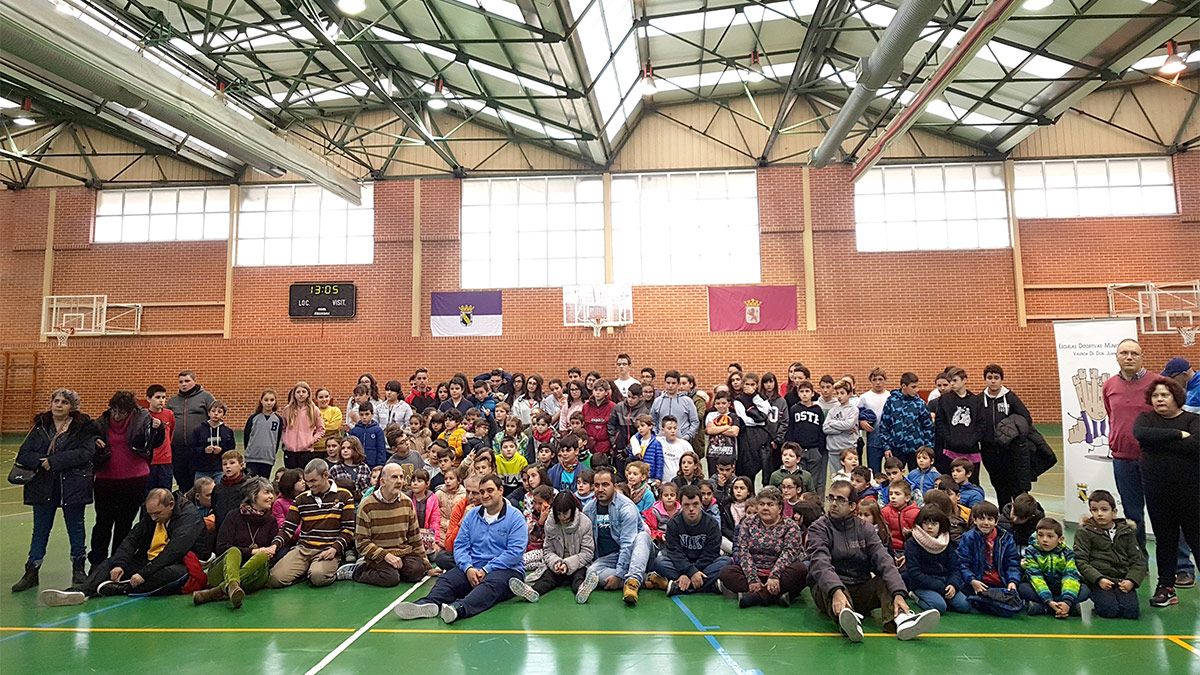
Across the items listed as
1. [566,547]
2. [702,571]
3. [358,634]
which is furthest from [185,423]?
[702,571]

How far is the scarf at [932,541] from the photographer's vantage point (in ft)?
15.2

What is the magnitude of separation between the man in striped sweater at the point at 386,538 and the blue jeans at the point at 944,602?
13.2 ft

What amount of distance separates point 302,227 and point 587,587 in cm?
1305

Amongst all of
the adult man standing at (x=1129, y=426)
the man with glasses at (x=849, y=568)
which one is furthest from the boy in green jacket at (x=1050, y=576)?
the man with glasses at (x=849, y=568)

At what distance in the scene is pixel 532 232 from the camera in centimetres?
1490

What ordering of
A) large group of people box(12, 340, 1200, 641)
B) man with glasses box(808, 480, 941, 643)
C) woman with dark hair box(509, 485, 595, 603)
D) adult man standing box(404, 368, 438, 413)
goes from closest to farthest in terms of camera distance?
1. man with glasses box(808, 480, 941, 643)
2. large group of people box(12, 340, 1200, 641)
3. woman with dark hair box(509, 485, 595, 603)
4. adult man standing box(404, 368, 438, 413)

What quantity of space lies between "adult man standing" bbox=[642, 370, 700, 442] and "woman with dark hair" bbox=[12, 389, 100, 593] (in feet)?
17.4

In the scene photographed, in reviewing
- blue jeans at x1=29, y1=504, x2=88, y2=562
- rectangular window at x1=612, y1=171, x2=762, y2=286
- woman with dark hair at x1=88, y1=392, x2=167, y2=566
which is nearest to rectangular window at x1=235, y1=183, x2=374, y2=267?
rectangular window at x1=612, y1=171, x2=762, y2=286

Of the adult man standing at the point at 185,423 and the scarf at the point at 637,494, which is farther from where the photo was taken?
the adult man standing at the point at 185,423

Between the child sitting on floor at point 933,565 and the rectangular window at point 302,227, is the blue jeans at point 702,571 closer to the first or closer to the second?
the child sitting on floor at point 933,565

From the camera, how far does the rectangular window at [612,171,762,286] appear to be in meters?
14.4

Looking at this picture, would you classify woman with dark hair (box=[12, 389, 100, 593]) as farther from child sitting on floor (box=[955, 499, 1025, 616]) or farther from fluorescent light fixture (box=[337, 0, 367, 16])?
child sitting on floor (box=[955, 499, 1025, 616])

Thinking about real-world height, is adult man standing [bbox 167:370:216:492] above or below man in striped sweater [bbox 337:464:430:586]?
above

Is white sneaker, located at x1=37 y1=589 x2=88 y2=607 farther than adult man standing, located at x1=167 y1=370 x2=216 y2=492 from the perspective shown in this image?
No
